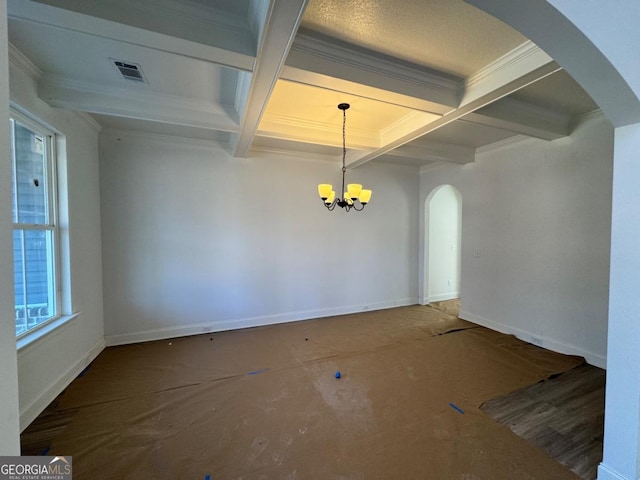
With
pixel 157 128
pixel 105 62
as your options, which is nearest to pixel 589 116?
pixel 105 62

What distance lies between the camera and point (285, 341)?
3623mm

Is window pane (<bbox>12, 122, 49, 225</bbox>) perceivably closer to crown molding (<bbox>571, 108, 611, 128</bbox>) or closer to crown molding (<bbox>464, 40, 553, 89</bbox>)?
crown molding (<bbox>464, 40, 553, 89</bbox>)

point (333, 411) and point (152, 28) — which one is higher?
point (152, 28)

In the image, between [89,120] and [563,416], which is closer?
[563,416]

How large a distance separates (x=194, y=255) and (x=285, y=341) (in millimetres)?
1785

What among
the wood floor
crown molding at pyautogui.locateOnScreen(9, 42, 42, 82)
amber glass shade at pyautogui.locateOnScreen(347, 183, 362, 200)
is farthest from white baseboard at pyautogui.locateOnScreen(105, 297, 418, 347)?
crown molding at pyautogui.locateOnScreen(9, 42, 42, 82)

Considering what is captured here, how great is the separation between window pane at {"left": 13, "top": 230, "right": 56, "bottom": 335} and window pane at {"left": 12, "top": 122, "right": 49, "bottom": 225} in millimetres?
154

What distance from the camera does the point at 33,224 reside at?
7.61 ft

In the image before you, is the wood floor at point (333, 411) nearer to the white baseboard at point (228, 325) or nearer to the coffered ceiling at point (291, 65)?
the white baseboard at point (228, 325)

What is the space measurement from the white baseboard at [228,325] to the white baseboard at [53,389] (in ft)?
1.23

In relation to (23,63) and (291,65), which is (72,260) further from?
(291,65)

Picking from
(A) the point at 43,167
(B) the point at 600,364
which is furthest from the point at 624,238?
(A) the point at 43,167

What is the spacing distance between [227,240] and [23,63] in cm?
255

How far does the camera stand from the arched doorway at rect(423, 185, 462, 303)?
5430 millimetres
